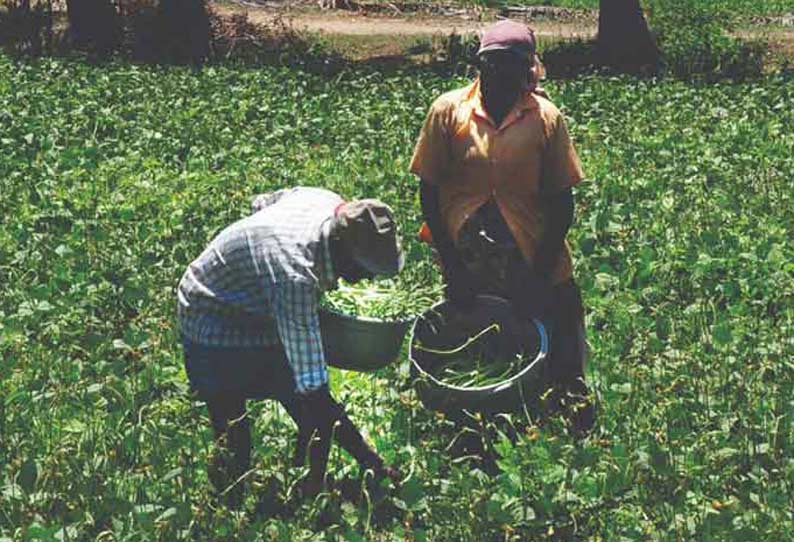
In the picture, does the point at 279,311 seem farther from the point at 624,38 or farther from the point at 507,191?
the point at 624,38

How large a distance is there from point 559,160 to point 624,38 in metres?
13.5

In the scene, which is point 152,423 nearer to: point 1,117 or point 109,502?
point 109,502

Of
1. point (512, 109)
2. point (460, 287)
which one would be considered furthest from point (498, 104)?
point (460, 287)

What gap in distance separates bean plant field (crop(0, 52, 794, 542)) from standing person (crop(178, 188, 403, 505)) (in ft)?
0.62

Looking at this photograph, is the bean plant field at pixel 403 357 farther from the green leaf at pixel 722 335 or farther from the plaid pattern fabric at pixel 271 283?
the plaid pattern fabric at pixel 271 283

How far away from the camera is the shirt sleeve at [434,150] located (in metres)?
5.70

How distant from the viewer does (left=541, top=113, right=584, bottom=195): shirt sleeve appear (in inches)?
220

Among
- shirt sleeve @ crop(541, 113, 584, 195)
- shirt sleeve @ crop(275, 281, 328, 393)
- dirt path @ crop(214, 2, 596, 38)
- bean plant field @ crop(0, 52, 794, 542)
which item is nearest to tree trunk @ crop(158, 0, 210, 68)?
dirt path @ crop(214, 2, 596, 38)

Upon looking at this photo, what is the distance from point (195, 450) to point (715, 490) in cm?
207

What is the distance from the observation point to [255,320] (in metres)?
5.30

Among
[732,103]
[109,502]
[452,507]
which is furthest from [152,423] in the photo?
[732,103]

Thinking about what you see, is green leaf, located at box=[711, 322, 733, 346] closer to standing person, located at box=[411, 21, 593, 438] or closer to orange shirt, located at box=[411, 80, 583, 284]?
standing person, located at box=[411, 21, 593, 438]

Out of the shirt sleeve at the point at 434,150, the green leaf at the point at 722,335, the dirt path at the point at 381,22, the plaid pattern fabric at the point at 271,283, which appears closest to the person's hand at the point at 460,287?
the shirt sleeve at the point at 434,150

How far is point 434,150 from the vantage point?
5719mm
